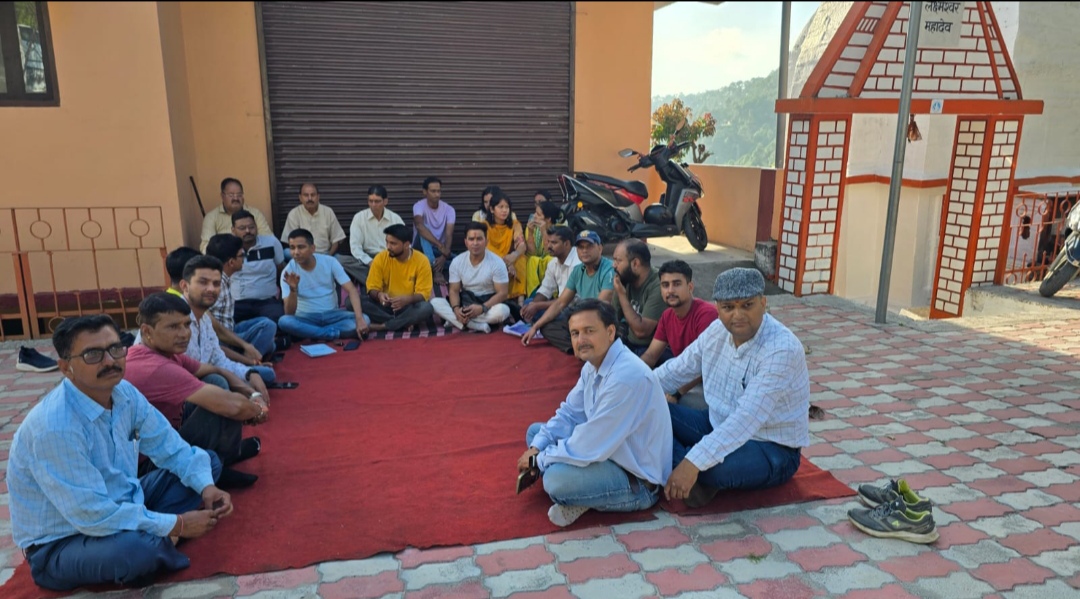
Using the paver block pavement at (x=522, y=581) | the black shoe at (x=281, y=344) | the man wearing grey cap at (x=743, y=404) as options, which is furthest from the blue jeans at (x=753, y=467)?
the black shoe at (x=281, y=344)

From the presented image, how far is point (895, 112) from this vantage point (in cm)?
738

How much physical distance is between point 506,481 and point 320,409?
1.68 metres

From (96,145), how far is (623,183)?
546 cm

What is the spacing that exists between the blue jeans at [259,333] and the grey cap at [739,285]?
3.80 meters

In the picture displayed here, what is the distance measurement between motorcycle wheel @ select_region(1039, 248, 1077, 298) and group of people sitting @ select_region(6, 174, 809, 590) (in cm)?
512

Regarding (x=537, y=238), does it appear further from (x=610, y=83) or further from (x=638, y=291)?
(x=610, y=83)

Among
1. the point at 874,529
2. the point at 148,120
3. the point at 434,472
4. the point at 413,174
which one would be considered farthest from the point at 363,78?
the point at 874,529

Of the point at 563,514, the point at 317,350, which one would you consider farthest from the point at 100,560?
the point at 317,350

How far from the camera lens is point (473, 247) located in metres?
6.60

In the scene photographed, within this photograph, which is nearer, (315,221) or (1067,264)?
(1067,264)

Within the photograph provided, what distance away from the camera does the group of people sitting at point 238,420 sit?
8.68ft

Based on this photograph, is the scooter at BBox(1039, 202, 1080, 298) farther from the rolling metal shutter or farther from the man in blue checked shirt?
the man in blue checked shirt

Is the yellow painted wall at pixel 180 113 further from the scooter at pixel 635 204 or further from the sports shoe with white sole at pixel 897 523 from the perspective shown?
the sports shoe with white sole at pixel 897 523

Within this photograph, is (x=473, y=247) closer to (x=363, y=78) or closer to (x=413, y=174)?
(x=413, y=174)
